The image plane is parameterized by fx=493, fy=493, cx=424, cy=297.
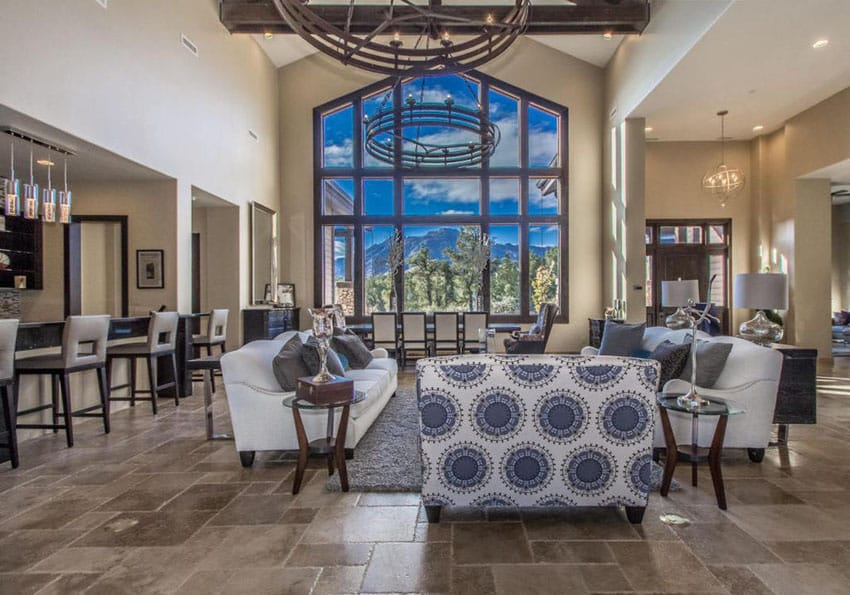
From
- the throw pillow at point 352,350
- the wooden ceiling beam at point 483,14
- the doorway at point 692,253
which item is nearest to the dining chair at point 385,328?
the throw pillow at point 352,350

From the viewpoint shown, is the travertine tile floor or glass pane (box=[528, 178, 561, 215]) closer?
the travertine tile floor

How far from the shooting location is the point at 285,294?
Answer: 29.1 feet

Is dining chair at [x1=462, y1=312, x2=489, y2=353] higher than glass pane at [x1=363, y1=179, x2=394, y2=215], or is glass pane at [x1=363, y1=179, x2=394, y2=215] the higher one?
glass pane at [x1=363, y1=179, x2=394, y2=215]

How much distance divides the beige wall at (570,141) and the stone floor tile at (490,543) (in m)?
7.11

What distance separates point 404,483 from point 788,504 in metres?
2.18

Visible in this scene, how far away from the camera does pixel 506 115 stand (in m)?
9.52

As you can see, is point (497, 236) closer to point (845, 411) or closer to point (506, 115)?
point (506, 115)

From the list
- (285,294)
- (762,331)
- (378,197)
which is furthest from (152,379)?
(378,197)

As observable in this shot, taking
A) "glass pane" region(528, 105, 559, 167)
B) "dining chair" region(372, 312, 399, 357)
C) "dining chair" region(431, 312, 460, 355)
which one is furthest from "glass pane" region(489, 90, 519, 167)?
"dining chair" region(372, 312, 399, 357)

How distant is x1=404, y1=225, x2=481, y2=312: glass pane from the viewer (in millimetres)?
9406

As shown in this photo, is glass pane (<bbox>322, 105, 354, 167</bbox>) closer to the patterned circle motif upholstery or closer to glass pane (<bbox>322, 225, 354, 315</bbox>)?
glass pane (<bbox>322, 225, 354, 315</bbox>)

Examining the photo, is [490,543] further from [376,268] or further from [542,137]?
[542,137]

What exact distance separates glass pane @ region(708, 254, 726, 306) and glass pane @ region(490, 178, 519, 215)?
12.7 feet

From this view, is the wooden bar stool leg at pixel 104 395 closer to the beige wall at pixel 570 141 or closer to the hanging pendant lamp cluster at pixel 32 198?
the hanging pendant lamp cluster at pixel 32 198
